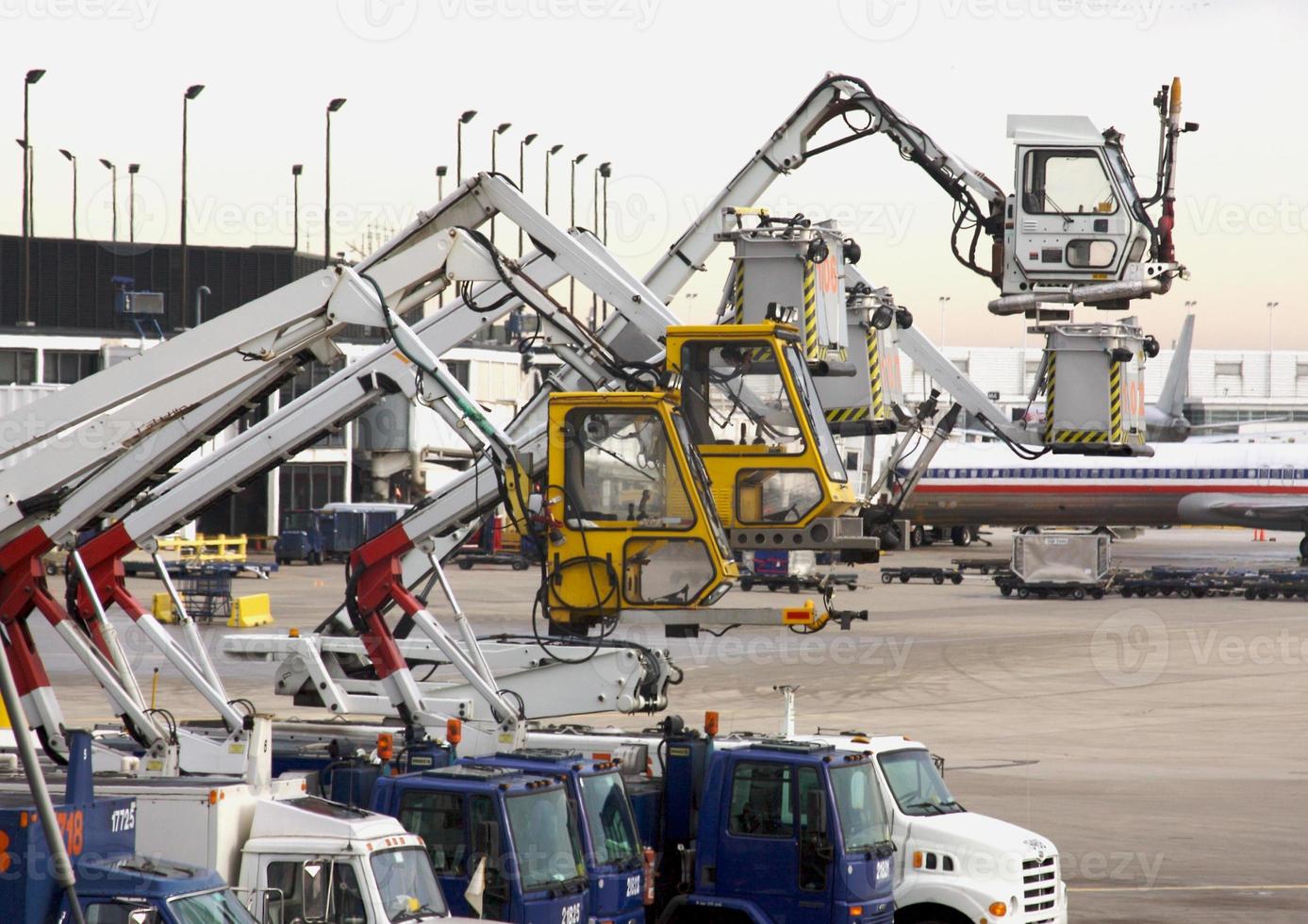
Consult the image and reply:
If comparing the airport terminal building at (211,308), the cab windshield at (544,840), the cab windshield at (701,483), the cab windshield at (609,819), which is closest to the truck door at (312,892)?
the cab windshield at (544,840)

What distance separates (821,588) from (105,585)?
6874mm

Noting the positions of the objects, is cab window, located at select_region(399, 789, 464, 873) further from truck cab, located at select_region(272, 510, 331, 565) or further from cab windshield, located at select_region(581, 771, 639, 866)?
truck cab, located at select_region(272, 510, 331, 565)

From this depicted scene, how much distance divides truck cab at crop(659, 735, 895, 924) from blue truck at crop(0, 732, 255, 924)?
15.4ft

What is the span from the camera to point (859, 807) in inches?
555

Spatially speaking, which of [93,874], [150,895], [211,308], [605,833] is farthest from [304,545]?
[150,895]

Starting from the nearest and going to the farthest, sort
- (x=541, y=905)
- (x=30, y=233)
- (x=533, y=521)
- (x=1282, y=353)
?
Result: (x=541, y=905)
(x=533, y=521)
(x=30, y=233)
(x=1282, y=353)

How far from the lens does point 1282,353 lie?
160500 millimetres

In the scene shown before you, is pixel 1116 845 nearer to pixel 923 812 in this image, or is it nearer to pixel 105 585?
pixel 923 812

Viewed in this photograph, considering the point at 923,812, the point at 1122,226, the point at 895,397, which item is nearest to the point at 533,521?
the point at 923,812

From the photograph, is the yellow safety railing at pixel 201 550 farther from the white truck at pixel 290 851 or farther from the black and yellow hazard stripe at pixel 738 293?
the white truck at pixel 290 851

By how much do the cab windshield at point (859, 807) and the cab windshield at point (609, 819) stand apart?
1.67 m

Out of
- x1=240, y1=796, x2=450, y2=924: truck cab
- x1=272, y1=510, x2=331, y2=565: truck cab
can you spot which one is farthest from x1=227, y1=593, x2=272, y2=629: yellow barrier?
x1=240, y1=796, x2=450, y2=924: truck cab

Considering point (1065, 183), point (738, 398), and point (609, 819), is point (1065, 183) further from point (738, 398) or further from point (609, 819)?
point (609, 819)

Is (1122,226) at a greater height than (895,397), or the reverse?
(1122,226)
